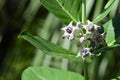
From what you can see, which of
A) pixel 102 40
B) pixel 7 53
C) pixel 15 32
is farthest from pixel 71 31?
pixel 15 32

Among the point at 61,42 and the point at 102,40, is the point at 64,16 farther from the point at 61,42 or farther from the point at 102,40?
the point at 61,42

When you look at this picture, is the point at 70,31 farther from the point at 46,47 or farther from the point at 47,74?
the point at 47,74

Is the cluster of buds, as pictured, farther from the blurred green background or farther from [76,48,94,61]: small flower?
the blurred green background

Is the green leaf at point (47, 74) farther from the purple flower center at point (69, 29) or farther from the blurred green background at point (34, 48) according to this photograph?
the blurred green background at point (34, 48)

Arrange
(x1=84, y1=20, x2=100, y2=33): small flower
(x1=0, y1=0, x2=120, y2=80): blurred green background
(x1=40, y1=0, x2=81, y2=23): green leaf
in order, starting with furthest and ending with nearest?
(x1=0, y1=0, x2=120, y2=80): blurred green background
(x1=40, y1=0, x2=81, y2=23): green leaf
(x1=84, y1=20, x2=100, y2=33): small flower

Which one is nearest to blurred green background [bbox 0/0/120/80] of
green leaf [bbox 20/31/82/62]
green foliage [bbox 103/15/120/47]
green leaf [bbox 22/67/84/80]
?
green leaf [bbox 22/67/84/80]
